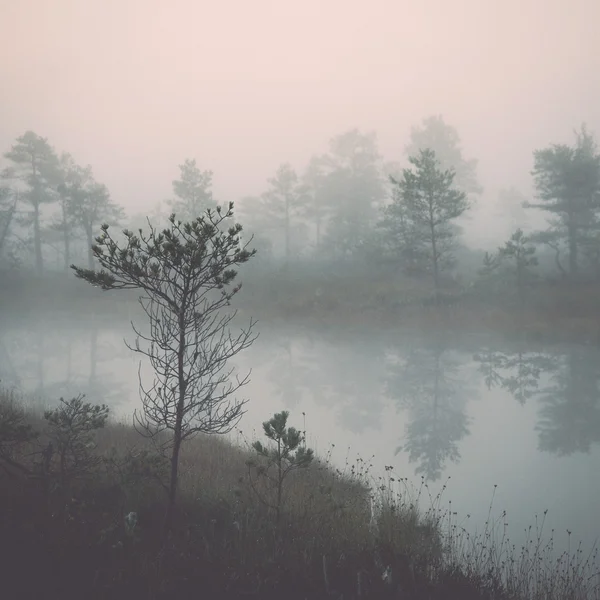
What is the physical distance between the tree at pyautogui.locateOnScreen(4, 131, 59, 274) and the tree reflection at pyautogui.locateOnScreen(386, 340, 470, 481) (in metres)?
44.8

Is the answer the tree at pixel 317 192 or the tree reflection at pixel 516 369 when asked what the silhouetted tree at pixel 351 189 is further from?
the tree reflection at pixel 516 369

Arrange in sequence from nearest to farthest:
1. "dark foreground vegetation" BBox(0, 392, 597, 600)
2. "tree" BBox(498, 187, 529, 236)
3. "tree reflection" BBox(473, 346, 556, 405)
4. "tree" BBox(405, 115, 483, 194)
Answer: "dark foreground vegetation" BBox(0, 392, 597, 600) < "tree reflection" BBox(473, 346, 556, 405) < "tree" BBox(405, 115, 483, 194) < "tree" BBox(498, 187, 529, 236)

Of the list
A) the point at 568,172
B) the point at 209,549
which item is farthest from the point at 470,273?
the point at 209,549

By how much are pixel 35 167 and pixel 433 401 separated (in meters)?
53.2

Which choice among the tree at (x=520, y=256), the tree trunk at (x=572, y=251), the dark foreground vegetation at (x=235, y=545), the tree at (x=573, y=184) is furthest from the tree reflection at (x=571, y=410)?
the tree at (x=573, y=184)

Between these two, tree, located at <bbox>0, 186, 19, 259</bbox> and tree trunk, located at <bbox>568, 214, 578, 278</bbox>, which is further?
tree, located at <bbox>0, 186, 19, 259</bbox>

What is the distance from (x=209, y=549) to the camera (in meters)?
4.82

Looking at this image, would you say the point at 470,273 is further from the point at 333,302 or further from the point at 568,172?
the point at 333,302

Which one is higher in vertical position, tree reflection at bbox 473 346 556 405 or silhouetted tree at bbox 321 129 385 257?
silhouetted tree at bbox 321 129 385 257

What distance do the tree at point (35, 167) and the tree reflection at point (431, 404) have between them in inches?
1762

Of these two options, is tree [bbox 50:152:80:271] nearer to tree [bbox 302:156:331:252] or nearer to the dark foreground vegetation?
tree [bbox 302:156:331:252]

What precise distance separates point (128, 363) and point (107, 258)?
1708 cm

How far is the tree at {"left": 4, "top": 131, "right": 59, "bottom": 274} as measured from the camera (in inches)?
1925

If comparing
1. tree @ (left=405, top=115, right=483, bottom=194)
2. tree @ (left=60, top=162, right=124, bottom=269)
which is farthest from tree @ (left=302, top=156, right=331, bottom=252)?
tree @ (left=60, top=162, right=124, bottom=269)
